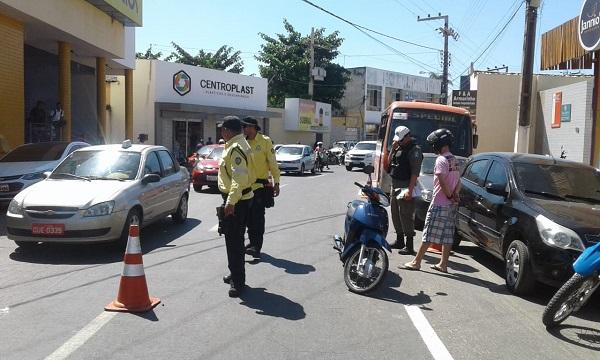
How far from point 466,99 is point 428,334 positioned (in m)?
29.0

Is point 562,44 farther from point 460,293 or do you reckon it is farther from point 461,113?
point 460,293

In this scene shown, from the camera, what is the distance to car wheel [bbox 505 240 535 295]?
6.16 m

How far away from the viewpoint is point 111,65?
23938 millimetres

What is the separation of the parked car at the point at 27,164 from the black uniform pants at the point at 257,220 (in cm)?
577

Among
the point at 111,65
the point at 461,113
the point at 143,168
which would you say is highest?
the point at 111,65

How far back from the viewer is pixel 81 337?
4633mm

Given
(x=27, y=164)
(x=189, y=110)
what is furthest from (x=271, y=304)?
(x=189, y=110)

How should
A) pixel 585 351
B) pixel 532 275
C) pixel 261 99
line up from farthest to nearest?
pixel 261 99 < pixel 532 275 < pixel 585 351

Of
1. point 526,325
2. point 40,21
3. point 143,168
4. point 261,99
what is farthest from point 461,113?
point 261,99

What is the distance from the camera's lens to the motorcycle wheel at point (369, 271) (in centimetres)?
611

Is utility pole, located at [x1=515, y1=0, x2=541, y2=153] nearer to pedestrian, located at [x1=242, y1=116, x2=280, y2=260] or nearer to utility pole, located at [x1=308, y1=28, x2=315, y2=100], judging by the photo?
pedestrian, located at [x1=242, y1=116, x2=280, y2=260]

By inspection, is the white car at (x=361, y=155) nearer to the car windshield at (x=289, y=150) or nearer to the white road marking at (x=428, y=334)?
the car windshield at (x=289, y=150)

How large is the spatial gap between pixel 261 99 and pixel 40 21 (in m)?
22.5

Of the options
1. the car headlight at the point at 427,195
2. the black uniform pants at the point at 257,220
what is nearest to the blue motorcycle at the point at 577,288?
the black uniform pants at the point at 257,220
